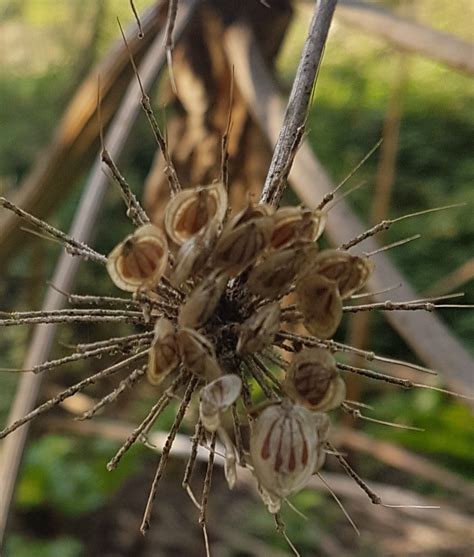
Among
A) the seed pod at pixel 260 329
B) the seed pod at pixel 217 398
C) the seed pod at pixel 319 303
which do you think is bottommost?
the seed pod at pixel 217 398

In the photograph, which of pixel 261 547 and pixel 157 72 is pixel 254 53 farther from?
pixel 261 547

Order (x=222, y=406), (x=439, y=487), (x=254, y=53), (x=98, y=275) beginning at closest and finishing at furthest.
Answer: (x=222, y=406)
(x=254, y=53)
(x=439, y=487)
(x=98, y=275)

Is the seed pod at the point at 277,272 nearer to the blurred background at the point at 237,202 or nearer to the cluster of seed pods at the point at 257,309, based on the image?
the cluster of seed pods at the point at 257,309

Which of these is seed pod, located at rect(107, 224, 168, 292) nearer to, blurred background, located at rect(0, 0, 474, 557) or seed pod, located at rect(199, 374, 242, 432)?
seed pod, located at rect(199, 374, 242, 432)

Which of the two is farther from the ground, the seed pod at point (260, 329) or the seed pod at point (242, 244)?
the seed pod at point (242, 244)

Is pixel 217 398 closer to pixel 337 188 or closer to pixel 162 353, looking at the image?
pixel 162 353

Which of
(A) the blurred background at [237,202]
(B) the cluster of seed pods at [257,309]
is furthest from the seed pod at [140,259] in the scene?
(A) the blurred background at [237,202]

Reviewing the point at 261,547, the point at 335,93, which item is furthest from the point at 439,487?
the point at 335,93
